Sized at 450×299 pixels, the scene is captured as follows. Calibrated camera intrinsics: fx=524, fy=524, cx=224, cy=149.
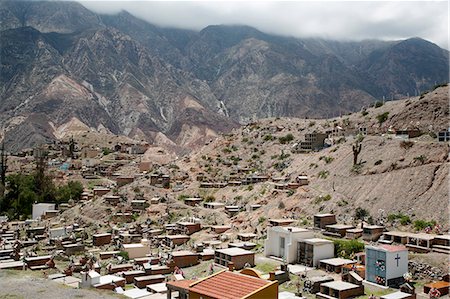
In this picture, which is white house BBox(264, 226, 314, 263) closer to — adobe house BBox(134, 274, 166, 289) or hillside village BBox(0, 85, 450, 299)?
hillside village BBox(0, 85, 450, 299)

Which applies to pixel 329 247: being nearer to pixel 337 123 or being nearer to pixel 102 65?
pixel 337 123

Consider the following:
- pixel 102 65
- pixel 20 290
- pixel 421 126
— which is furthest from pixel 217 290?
pixel 102 65

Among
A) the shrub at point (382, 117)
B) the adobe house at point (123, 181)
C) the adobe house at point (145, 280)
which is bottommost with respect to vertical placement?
the adobe house at point (145, 280)

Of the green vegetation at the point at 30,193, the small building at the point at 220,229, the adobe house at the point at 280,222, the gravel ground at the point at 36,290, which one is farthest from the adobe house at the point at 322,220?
the green vegetation at the point at 30,193

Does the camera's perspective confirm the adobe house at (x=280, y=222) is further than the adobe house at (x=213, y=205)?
No

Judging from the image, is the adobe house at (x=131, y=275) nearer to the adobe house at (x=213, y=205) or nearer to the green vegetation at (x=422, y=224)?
the green vegetation at (x=422, y=224)

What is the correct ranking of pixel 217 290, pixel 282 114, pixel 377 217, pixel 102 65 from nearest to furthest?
pixel 217 290, pixel 377 217, pixel 282 114, pixel 102 65

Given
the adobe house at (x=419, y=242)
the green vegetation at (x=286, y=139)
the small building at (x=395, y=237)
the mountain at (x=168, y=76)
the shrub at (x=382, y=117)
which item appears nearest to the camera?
the adobe house at (x=419, y=242)
